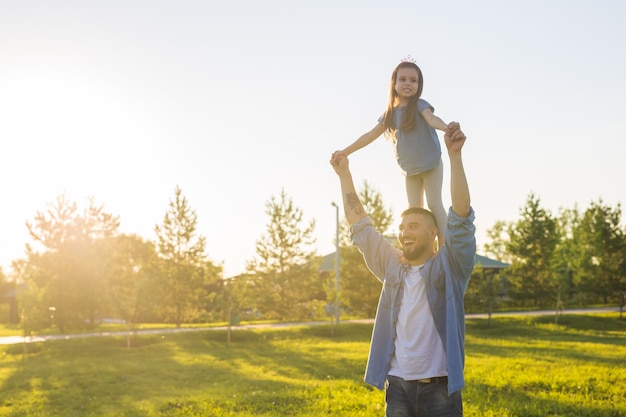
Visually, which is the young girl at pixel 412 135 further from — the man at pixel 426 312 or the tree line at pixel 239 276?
the tree line at pixel 239 276

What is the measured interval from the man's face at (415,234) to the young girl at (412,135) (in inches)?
14.8

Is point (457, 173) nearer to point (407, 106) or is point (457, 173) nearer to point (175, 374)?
point (407, 106)

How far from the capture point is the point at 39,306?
2977cm

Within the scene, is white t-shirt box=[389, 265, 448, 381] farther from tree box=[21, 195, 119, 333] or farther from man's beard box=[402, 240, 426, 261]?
tree box=[21, 195, 119, 333]

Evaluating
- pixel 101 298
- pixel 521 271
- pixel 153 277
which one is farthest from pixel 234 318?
pixel 521 271

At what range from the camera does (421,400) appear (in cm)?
376

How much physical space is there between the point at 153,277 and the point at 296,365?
15.5 meters

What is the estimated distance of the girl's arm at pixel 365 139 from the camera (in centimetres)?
452

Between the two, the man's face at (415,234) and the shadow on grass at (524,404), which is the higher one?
the man's face at (415,234)

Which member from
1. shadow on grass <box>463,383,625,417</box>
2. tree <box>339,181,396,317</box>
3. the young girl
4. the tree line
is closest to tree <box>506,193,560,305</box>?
the tree line

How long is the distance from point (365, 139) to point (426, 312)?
4.68ft

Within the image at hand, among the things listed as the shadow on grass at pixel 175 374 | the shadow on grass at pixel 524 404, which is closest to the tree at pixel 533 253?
the shadow on grass at pixel 175 374

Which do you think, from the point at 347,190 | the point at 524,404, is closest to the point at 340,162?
the point at 347,190

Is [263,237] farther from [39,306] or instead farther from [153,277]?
[39,306]
